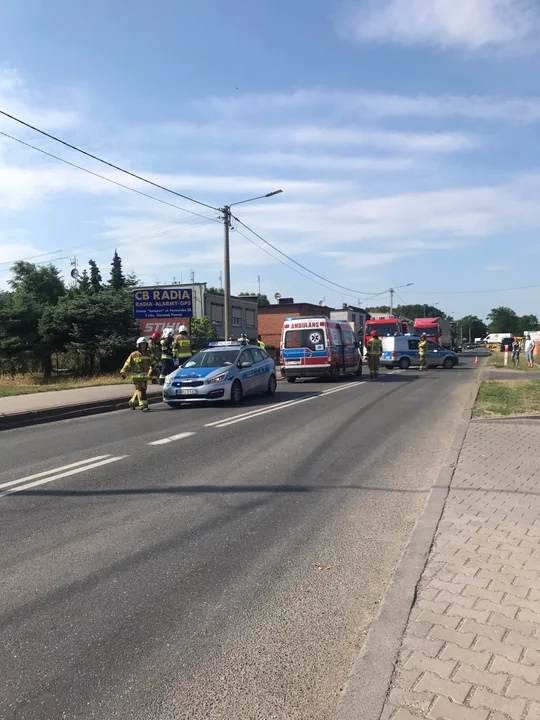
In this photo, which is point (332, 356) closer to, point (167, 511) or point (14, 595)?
point (167, 511)

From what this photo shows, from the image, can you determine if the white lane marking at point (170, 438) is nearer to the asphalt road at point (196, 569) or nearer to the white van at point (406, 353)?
the asphalt road at point (196, 569)

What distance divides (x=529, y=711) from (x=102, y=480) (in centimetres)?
550

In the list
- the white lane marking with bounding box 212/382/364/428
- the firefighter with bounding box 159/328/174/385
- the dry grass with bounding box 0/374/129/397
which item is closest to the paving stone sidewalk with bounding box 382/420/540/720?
the white lane marking with bounding box 212/382/364/428

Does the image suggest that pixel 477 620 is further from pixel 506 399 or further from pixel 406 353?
pixel 406 353

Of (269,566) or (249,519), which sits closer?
(269,566)

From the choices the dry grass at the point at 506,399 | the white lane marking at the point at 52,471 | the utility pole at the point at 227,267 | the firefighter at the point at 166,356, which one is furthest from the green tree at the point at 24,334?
the white lane marking at the point at 52,471

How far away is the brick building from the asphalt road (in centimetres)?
5634

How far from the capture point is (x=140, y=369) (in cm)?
1421

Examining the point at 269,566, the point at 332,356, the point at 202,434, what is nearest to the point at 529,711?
the point at 269,566

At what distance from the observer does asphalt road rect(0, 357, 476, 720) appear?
9.88 ft

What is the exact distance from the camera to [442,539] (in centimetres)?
486

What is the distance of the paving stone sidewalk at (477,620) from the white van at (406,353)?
27729 mm

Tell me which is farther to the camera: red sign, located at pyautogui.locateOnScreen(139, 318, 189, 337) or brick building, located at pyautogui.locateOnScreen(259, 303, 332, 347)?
brick building, located at pyautogui.locateOnScreen(259, 303, 332, 347)

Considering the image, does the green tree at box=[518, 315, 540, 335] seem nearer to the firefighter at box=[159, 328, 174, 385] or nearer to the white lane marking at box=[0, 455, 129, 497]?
the firefighter at box=[159, 328, 174, 385]
